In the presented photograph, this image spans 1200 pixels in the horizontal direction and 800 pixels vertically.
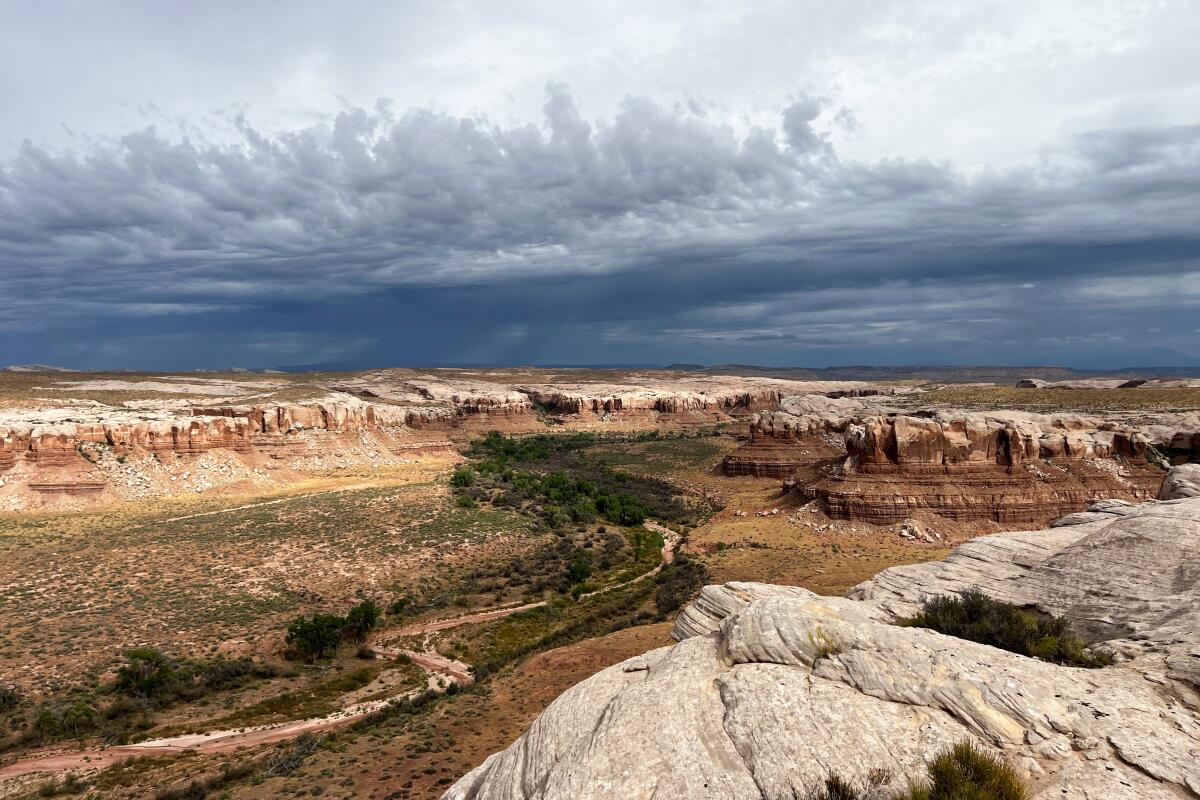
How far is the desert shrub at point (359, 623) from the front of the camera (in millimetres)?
30719

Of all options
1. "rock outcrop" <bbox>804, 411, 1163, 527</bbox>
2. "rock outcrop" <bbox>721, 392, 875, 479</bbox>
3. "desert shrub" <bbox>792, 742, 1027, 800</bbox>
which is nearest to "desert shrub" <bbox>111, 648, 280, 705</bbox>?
"desert shrub" <bbox>792, 742, 1027, 800</bbox>

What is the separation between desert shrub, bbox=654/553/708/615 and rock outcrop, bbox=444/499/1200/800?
19.2m

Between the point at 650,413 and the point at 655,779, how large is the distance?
420 ft

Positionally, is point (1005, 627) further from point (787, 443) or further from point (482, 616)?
point (787, 443)

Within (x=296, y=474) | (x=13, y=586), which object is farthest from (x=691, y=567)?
(x=296, y=474)

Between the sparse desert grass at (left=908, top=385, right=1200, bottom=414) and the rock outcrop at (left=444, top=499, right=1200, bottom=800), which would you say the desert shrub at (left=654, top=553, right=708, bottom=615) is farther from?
the sparse desert grass at (left=908, top=385, right=1200, bottom=414)

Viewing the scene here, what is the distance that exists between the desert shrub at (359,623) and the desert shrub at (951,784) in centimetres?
2742

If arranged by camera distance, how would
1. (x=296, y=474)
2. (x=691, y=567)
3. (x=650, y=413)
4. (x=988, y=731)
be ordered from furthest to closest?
(x=650, y=413) → (x=296, y=474) → (x=691, y=567) → (x=988, y=731)

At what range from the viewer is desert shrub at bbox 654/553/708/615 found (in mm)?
31516

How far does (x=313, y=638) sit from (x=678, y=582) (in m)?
18.9

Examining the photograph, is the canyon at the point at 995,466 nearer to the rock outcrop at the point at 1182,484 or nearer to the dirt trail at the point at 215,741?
the rock outcrop at the point at 1182,484

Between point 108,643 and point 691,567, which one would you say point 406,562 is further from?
point 691,567

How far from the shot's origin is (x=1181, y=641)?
10.6 metres

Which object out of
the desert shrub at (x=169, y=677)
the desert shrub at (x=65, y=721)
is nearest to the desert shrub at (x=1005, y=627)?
the desert shrub at (x=169, y=677)
